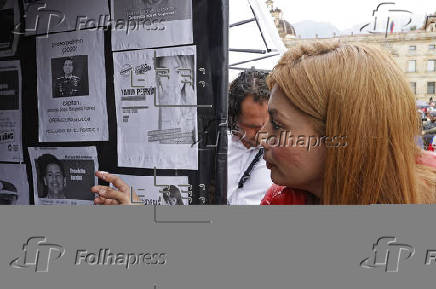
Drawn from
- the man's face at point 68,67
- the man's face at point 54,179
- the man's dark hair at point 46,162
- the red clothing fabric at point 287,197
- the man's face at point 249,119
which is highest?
the man's face at point 68,67

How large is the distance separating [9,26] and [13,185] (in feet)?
2.12

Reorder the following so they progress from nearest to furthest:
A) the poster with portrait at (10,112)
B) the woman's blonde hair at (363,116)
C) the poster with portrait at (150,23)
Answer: the woman's blonde hair at (363,116) → the poster with portrait at (150,23) → the poster with portrait at (10,112)

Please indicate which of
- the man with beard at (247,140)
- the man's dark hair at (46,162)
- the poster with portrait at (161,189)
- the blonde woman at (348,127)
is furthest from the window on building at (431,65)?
the man's dark hair at (46,162)

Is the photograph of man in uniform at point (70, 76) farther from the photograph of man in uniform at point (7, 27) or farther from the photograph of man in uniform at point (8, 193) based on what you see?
the photograph of man in uniform at point (8, 193)

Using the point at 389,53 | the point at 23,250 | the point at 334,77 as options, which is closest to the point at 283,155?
the point at 334,77

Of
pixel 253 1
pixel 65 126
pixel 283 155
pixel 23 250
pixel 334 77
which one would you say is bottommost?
pixel 23 250

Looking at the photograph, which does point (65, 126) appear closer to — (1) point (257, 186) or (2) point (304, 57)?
(1) point (257, 186)

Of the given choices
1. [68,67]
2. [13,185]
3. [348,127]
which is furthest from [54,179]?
[348,127]

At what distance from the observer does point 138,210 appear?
153 cm

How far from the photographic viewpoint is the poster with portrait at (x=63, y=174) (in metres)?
1.58

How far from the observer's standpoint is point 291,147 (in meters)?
1.39

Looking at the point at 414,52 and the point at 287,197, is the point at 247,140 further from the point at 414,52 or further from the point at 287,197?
the point at 414,52

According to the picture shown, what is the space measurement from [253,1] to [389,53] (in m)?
0.59

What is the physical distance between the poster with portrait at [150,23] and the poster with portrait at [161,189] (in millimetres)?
484
